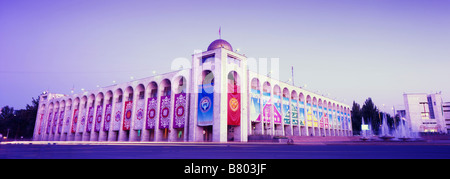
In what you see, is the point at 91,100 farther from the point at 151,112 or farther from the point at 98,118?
the point at 151,112

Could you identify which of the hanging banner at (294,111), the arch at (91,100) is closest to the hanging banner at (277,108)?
the hanging banner at (294,111)

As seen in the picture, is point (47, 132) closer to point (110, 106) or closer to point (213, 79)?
point (110, 106)

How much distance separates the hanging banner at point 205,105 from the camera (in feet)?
97.2

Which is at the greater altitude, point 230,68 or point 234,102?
point 230,68

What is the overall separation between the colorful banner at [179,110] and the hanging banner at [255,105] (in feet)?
29.7

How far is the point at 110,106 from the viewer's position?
140ft

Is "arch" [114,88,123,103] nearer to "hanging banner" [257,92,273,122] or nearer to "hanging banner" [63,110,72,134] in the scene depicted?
"hanging banner" [63,110,72,134]

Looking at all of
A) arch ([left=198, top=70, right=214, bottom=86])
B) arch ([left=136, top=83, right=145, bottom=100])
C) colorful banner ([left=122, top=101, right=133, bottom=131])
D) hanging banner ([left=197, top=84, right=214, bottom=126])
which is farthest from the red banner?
colorful banner ([left=122, top=101, right=133, bottom=131])

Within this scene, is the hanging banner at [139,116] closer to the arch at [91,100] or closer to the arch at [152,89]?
the arch at [152,89]

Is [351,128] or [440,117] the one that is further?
[440,117]

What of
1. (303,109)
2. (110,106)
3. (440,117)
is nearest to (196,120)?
(110,106)

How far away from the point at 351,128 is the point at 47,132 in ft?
239

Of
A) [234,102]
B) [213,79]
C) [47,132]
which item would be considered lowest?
[47,132]

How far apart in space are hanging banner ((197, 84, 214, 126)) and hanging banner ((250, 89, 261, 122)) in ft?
22.4
